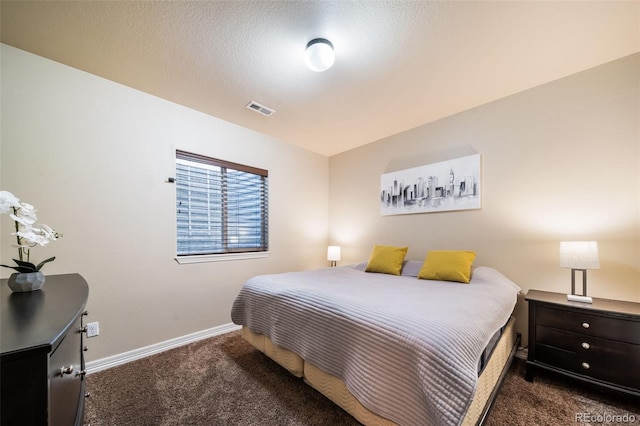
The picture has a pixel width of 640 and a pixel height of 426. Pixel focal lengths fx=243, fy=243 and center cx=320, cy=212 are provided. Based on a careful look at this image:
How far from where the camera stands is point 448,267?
2.34 metres

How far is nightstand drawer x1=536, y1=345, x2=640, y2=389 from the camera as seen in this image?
154cm

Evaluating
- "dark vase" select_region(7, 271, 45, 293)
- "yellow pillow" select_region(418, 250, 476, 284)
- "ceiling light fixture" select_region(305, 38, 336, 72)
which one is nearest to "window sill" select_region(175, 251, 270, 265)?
"dark vase" select_region(7, 271, 45, 293)

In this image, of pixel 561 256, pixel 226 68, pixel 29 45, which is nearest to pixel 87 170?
pixel 29 45

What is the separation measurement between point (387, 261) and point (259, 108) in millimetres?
2238

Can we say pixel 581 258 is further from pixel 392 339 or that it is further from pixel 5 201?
pixel 5 201

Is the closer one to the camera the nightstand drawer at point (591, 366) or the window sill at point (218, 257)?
the nightstand drawer at point (591, 366)

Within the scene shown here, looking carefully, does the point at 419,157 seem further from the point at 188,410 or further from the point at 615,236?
the point at 188,410

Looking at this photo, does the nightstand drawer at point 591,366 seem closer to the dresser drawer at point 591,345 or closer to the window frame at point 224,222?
the dresser drawer at point 591,345

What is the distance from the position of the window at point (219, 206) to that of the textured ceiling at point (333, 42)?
2.43 ft

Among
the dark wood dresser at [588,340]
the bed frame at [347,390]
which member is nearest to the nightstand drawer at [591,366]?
the dark wood dresser at [588,340]

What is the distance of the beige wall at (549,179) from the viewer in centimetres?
190

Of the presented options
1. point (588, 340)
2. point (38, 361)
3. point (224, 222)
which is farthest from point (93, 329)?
point (588, 340)

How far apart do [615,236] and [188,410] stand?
Result: 3376 millimetres

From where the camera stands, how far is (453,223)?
110 inches
